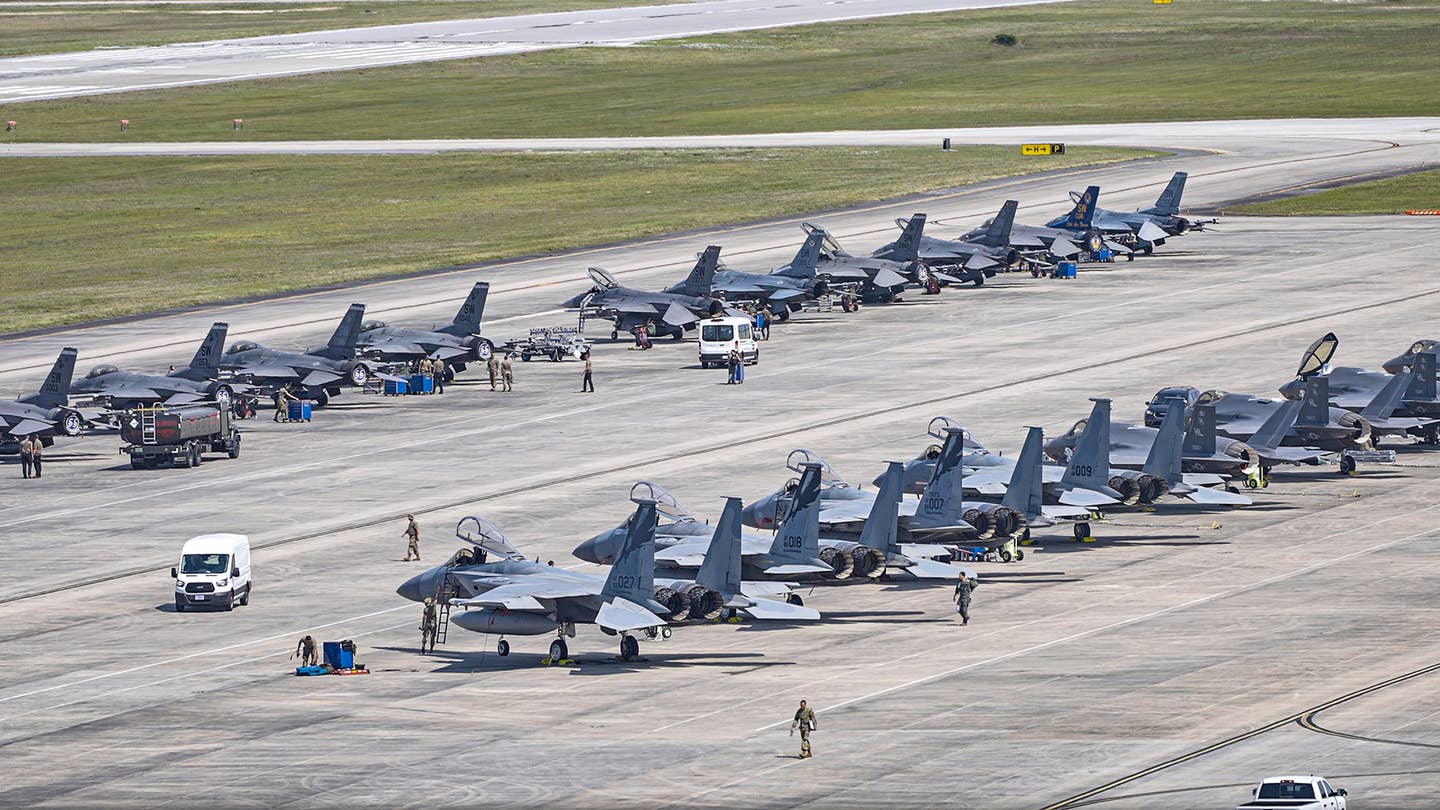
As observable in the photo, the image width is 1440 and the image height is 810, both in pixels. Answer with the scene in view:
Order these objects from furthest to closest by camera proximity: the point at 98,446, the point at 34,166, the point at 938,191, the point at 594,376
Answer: the point at 34,166
the point at 938,191
the point at 594,376
the point at 98,446

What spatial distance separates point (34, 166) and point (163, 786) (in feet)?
494

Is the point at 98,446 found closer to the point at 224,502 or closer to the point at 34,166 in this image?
the point at 224,502

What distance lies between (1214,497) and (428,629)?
26.9 meters

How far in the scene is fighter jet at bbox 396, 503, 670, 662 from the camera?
167 feet

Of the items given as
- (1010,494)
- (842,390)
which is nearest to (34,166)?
(842,390)

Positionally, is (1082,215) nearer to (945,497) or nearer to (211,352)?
(211,352)

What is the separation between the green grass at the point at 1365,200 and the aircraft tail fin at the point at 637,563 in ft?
341

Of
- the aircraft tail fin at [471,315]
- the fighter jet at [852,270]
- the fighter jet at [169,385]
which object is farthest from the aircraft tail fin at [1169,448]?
the fighter jet at [852,270]

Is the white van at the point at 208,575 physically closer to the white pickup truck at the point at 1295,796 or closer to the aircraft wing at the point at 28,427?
the aircraft wing at the point at 28,427

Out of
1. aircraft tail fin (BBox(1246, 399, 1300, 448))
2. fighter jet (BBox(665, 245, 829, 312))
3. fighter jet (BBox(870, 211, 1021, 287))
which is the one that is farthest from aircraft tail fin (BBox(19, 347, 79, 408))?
fighter jet (BBox(870, 211, 1021, 287))

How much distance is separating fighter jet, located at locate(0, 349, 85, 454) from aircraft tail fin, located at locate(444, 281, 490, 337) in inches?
771

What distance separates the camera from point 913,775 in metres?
40.5

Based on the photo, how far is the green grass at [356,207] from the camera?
130750 millimetres

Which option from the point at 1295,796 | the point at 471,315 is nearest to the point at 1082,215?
the point at 471,315
